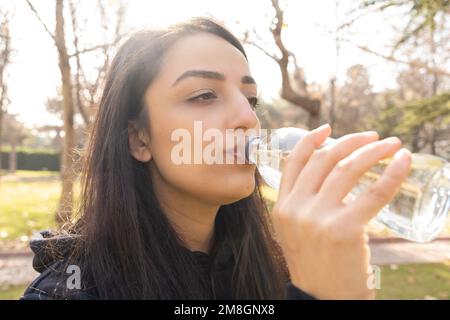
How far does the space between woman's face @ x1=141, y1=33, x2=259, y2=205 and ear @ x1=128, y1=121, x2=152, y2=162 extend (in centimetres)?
3

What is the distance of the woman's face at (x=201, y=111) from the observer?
1545 millimetres

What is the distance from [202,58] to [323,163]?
84 centimetres

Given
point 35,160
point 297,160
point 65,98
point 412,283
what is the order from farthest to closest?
point 35,160 → point 65,98 → point 412,283 → point 297,160

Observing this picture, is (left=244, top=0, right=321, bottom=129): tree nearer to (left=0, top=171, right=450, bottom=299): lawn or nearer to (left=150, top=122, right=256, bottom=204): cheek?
(left=0, top=171, right=450, bottom=299): lawn

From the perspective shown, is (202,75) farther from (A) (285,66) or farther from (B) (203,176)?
(A) (285,66)

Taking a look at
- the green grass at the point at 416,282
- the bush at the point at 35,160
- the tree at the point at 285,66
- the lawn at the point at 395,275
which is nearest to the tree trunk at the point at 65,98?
the lawn at the point at 395,275

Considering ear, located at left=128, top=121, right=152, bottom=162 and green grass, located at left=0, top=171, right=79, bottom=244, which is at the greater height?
ear, located at left=128, top=121, right=152, bottom=162

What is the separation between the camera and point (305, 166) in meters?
1.01

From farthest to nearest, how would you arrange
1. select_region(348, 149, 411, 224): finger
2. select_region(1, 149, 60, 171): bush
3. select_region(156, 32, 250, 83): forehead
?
select_region(1, 149, 60, 171): bush → select_region(156, 32, 250, 83): forehead → select_region(348, 149, 411, 224): finger

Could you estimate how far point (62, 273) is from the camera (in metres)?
1.48

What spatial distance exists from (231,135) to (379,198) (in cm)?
74

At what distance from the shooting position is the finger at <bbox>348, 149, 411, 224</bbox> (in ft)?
2.93

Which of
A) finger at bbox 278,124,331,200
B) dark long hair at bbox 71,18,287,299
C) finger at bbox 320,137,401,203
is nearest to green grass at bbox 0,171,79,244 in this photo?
dark long hair at bbox 71,18,287,299

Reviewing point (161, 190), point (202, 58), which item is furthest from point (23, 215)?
point (202, 58)
